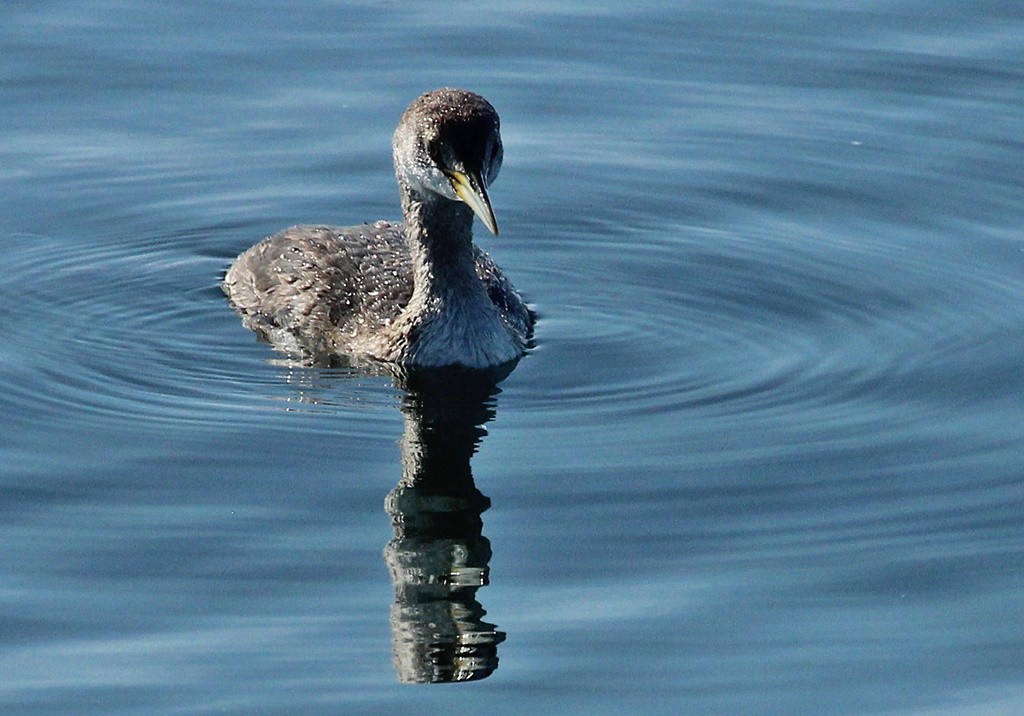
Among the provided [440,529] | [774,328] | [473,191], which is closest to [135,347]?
[473,191]

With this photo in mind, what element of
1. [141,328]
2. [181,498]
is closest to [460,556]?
[181,498]

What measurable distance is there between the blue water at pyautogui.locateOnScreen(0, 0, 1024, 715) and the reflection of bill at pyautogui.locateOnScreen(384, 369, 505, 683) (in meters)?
0.03

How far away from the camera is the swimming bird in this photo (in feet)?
39.8

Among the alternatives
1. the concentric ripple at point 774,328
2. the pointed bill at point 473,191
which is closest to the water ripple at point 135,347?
the pointed bill at point 473,191

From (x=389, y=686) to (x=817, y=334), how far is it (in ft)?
16.0

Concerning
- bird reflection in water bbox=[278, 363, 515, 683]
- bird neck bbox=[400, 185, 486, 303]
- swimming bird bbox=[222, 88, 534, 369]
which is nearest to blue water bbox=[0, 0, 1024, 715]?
bird reflection in water bbox=[278, 363, 515, 683]

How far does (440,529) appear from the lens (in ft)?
35.8

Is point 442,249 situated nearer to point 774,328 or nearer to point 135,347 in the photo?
point 135,347

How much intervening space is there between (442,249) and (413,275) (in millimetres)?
577

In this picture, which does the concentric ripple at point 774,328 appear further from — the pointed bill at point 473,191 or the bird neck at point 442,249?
the pointed bill at point 473,191

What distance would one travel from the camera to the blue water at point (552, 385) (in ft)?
31.3

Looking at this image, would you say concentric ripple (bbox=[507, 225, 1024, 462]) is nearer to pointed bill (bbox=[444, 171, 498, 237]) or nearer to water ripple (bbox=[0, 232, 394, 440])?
pointed bill (bbox=[444, 171, 498, 237])

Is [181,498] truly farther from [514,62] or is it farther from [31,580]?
[514,62]

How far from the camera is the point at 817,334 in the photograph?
13.3 m
